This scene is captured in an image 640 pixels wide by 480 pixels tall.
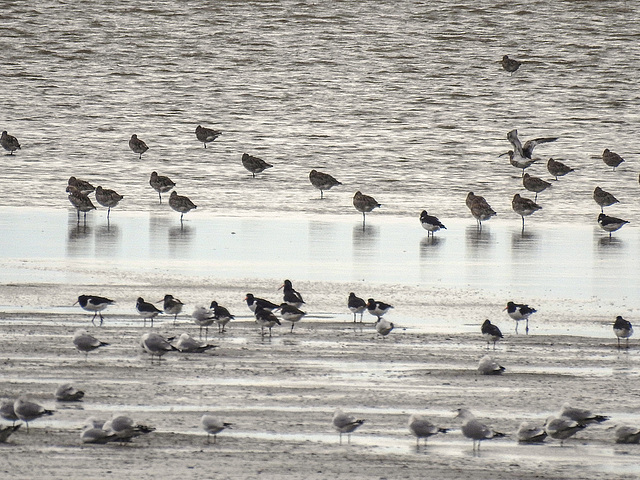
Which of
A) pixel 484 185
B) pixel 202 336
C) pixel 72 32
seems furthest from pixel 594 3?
pixel 202 336

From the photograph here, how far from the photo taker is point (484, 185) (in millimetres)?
26766

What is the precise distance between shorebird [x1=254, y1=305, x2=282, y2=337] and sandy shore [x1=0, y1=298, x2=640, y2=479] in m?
0.16

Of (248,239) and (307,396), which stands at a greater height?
(248,239)

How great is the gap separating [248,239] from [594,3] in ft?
105

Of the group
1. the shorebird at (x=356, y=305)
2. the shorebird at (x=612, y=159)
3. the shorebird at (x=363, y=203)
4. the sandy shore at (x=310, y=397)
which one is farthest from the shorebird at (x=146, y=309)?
the shorebird at (x=612, y=159)

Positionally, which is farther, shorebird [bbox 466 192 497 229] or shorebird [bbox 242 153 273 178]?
shorebird [bbox 242 153 273 178]

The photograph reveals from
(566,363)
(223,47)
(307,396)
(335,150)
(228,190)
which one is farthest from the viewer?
(223,47)

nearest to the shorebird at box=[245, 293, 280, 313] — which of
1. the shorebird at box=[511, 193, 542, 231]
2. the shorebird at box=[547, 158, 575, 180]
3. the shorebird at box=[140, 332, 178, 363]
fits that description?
the shorebird at box=[140, 332, 178, 363]

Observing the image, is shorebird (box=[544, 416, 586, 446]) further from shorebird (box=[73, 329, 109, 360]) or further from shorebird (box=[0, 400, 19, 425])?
shorebird (box=[73, 329, 109, 360])

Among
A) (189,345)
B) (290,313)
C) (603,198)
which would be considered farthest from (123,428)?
(603,198)

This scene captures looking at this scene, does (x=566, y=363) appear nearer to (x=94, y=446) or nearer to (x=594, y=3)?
(x=94, y=446)

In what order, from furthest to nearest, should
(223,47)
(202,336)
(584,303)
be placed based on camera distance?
1. (223,47)
2. (584,303)
3. (202,336)

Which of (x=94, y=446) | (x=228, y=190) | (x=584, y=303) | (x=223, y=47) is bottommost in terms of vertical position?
(x=94, y=446)

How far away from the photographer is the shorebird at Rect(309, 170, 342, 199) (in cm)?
2503
